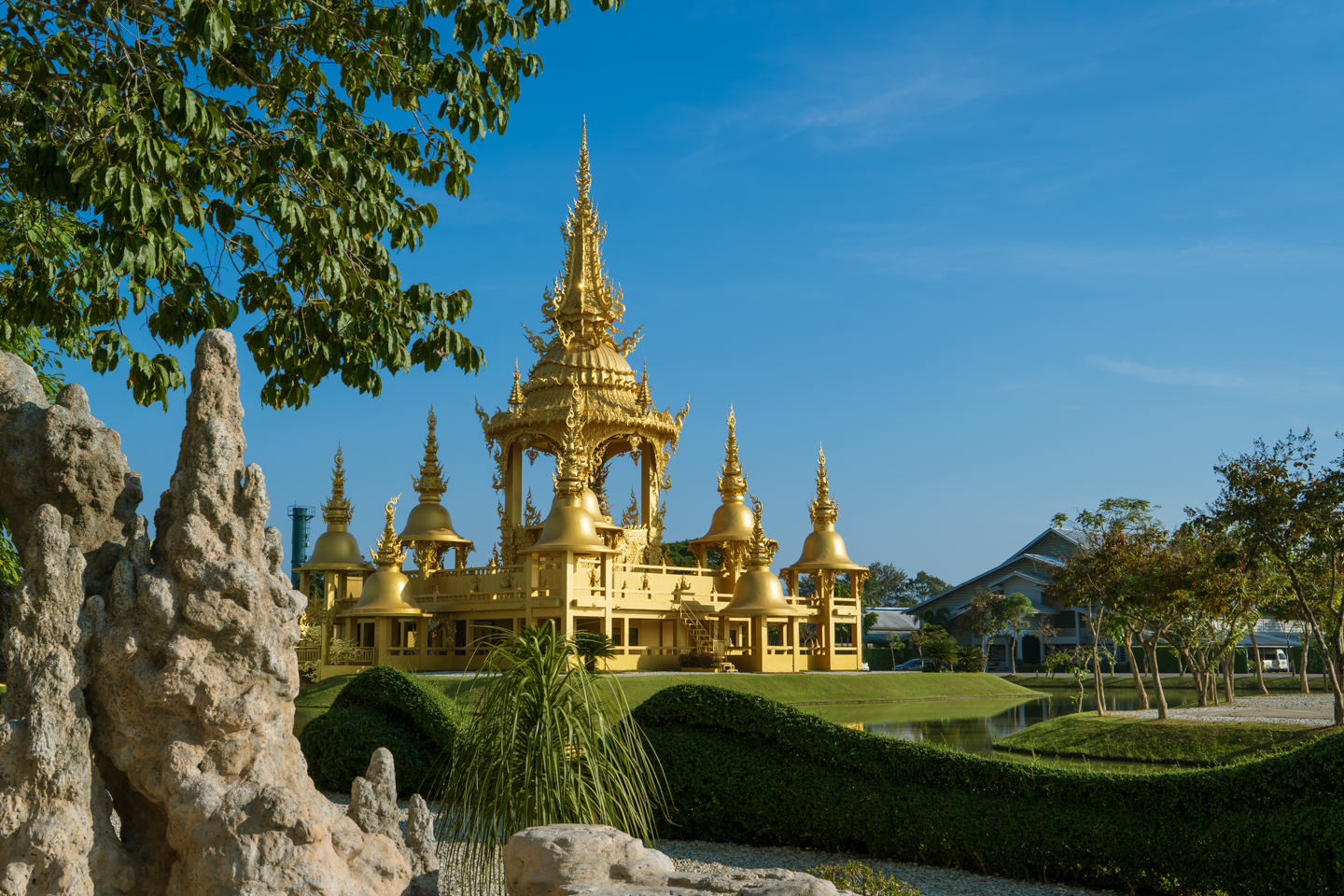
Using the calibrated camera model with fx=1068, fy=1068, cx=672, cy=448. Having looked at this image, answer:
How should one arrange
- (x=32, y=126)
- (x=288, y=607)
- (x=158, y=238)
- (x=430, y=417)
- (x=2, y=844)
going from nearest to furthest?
1. (x=2, y=844)
2. (x=288, y=607)
3. (x=32, y=126)
4. (x=158, y=238)
5. (x=430, y=417)

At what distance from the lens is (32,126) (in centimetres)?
746

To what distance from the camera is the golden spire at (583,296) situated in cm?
3291

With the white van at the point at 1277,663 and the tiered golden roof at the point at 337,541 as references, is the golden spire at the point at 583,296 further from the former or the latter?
the white van at the point at 1277,663

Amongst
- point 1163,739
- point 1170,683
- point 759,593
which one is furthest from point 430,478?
point 1170,683

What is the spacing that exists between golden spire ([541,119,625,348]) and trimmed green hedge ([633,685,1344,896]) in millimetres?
22205

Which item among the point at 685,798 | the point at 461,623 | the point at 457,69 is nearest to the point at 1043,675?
the point at 461,623

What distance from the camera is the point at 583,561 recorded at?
26.3 metres

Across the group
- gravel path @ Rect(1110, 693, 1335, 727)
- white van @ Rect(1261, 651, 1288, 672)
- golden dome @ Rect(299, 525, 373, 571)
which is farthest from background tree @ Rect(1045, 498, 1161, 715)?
white van @ Rect(1261, 651, 1288, 672)

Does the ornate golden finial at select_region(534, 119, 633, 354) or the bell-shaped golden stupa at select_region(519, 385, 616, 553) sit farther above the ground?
the ornate golden finial at select_region(534, 119, 633, 354)

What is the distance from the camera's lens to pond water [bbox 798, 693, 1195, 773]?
18.7 m

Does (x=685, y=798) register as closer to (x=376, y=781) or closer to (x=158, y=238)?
(x=376, y=781)

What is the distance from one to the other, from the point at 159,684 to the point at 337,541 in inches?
1077

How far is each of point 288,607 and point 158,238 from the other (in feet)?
13.8

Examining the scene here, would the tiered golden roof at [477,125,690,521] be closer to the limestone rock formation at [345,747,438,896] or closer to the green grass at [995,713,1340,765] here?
the green grass at [995,713,1340,765]
